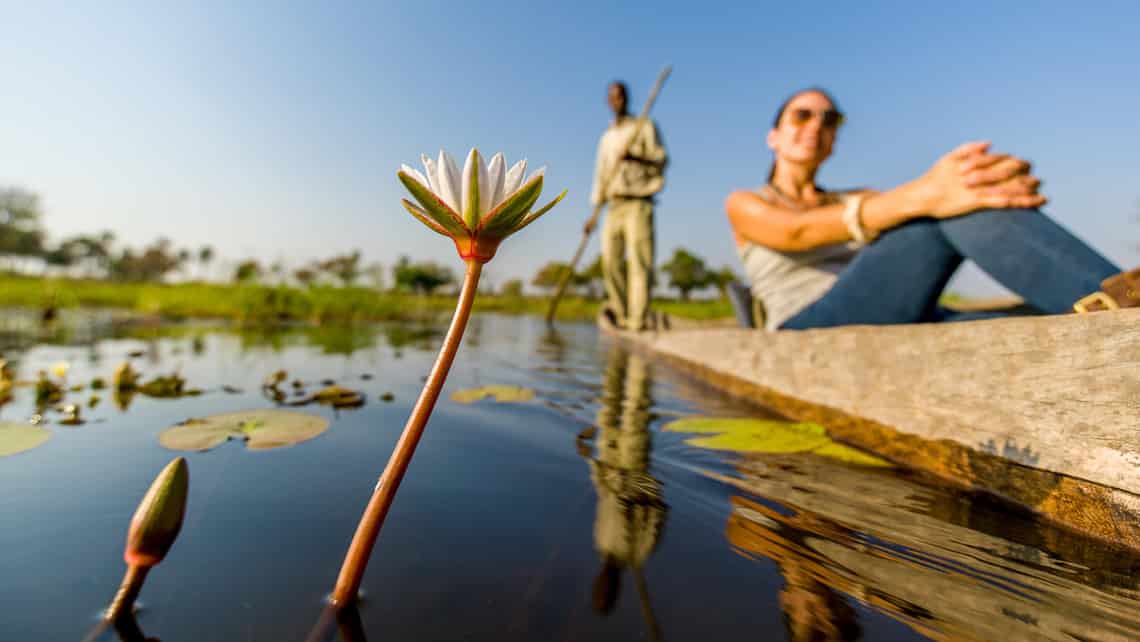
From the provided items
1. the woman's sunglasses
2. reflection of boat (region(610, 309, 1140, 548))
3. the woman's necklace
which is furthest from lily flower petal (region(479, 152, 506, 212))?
the woman's sunglasses

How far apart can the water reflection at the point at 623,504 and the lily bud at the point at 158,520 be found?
480 mm

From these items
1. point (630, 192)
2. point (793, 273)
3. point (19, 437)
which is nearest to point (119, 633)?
point (19, 437)

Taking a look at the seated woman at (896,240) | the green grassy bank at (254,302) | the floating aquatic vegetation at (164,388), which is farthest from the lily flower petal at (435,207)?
the green grassy bank at (254,302)

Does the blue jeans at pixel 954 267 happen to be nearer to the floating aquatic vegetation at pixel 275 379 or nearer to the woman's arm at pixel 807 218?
the woman's arm at pixel 807 218

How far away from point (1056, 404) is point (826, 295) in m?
1.19

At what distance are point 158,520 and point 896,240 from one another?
7.01 feet

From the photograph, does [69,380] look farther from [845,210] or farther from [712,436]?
[845,210]

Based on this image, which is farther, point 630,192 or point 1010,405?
point 630,192

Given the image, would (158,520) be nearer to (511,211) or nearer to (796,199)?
(511,211)

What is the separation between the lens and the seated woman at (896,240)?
1366 mm

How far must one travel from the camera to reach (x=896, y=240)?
172 centimetres

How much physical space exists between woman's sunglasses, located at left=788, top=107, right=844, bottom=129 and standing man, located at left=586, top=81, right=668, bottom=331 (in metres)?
2.78

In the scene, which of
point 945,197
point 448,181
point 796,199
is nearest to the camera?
point 448,181

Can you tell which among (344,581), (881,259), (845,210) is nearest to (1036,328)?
(881,259)
